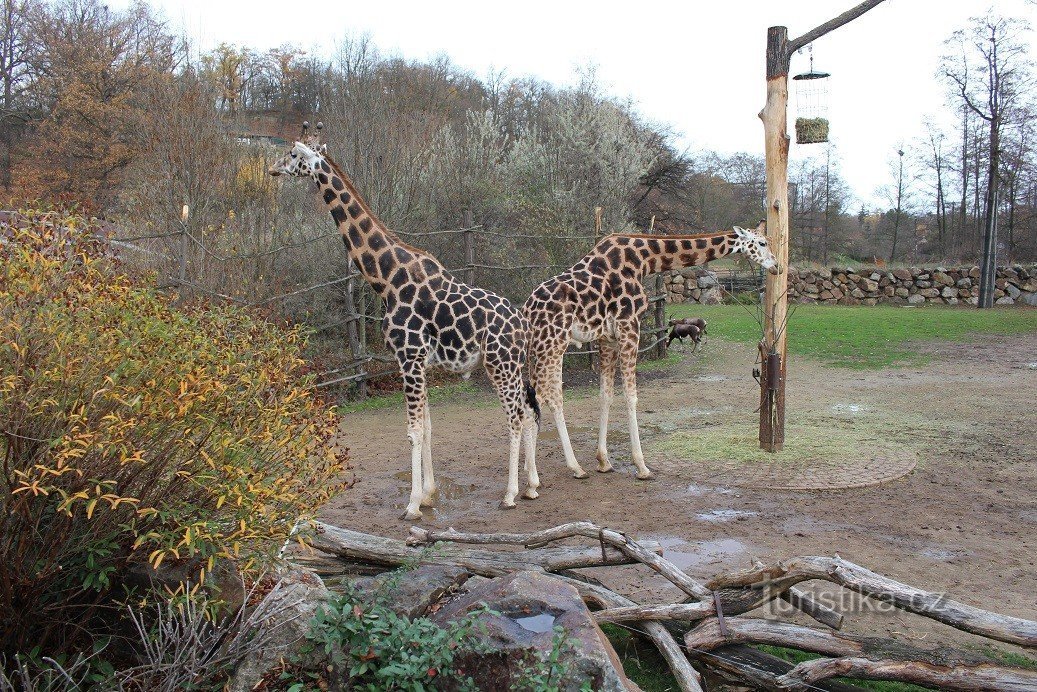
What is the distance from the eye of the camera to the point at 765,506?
6.04m

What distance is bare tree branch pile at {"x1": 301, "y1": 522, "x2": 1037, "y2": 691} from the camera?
3.16 m

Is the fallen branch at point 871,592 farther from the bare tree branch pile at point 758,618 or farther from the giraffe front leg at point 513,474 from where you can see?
the giraffe front leg at point 513,474

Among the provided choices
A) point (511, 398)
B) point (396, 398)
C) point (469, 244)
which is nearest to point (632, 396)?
point (511, 398)

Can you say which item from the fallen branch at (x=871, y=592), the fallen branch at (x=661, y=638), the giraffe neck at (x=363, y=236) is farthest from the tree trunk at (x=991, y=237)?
the fallen branch at (x=661, y=638)

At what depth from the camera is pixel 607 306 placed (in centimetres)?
720

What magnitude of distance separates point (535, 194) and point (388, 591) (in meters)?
12.9

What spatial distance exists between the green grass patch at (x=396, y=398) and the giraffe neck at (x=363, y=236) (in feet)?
13.7

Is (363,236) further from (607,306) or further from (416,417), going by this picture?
(607,306)

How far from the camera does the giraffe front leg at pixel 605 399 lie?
7199mm

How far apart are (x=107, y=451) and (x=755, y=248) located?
611 cm

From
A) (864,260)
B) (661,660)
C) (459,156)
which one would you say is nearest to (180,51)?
(459,156)

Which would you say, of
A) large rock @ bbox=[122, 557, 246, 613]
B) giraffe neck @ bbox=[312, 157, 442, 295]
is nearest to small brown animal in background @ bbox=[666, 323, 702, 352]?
giraffe neck @ bbox=[312, 157, 442, 295]

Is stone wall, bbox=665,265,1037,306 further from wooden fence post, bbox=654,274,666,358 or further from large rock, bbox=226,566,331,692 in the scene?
large rock, bbox=226,566,331,692

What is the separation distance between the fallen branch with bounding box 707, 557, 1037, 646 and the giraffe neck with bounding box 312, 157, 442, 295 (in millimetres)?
3659
